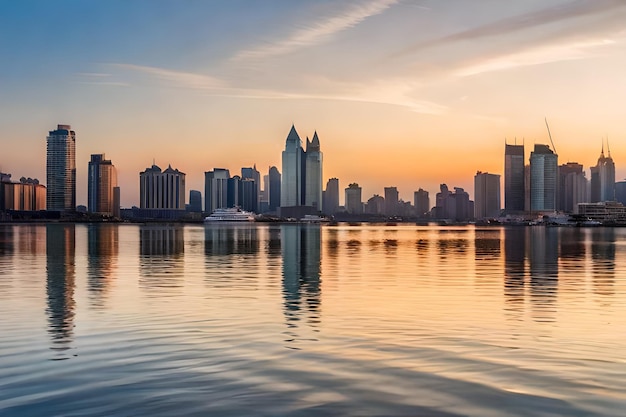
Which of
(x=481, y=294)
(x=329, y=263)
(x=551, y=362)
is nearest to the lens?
(x=551, y=362)

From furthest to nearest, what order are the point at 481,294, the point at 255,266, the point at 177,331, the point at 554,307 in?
the point at 255,266 < the point at 481,294 < the point at 554,307 < the point at 177,331

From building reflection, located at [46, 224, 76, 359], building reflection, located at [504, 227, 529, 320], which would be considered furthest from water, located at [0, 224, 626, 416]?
building reflection, located at [504, 227, 529, 320]

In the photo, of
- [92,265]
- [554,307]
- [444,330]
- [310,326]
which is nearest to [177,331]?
[310,326]

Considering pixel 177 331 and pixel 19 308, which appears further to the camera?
pixel 19 308

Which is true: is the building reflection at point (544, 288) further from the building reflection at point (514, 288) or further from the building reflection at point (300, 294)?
the building reflection at point (300, 294)

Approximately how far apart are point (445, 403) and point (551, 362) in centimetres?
666

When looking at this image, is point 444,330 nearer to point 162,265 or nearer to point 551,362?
point 551,362

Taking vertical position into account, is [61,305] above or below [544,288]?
above

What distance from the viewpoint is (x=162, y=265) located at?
66438 mm

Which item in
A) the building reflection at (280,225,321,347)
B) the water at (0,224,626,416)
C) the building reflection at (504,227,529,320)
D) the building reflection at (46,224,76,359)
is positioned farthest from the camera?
the building reflection at (504,227,529,320)

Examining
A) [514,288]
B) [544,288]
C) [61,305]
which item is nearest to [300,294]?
[61,305]

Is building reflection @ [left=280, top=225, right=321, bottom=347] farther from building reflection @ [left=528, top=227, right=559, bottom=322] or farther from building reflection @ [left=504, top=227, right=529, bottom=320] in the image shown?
building reflection @ [left=528, top=227, right=559, bottom=322]

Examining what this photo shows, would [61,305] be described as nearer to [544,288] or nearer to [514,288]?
[514,288]

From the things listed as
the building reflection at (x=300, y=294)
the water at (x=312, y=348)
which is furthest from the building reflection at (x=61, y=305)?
the building reflection at (x=300, y=294)
